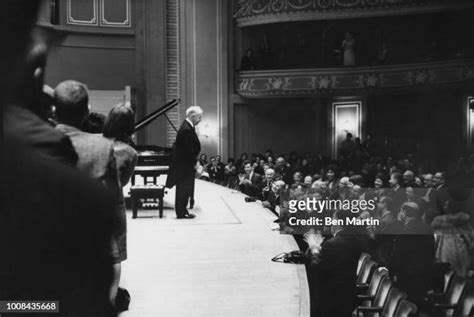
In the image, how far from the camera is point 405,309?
13.5 feet

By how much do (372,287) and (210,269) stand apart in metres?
1.38

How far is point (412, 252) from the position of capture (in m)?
5.25

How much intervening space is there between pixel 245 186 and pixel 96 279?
36.3 ft

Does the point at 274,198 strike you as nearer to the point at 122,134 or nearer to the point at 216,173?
the point at 216,173

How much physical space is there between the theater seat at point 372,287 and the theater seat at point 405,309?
85 centimetres

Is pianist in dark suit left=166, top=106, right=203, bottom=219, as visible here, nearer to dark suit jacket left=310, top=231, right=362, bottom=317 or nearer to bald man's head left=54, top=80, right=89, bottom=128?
dark suit jacket left=310, top=231, right=362, bottom=317

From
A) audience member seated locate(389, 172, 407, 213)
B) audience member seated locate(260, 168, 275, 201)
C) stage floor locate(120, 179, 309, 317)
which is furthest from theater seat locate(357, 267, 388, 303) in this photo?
audience member seated locate(260, 168, 275, 201)

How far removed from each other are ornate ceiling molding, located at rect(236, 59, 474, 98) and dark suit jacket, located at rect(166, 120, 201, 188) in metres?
10.8

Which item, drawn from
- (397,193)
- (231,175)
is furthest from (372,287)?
(231,175)

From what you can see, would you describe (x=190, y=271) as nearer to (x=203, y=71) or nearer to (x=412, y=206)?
(x=412, y=206)

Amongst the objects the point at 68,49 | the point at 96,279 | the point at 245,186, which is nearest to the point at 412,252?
the point at 96,279

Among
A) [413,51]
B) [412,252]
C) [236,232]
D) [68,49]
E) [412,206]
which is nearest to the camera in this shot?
[412,252]

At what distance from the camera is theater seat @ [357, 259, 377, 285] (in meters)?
5.82

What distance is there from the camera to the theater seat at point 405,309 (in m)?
4.05
